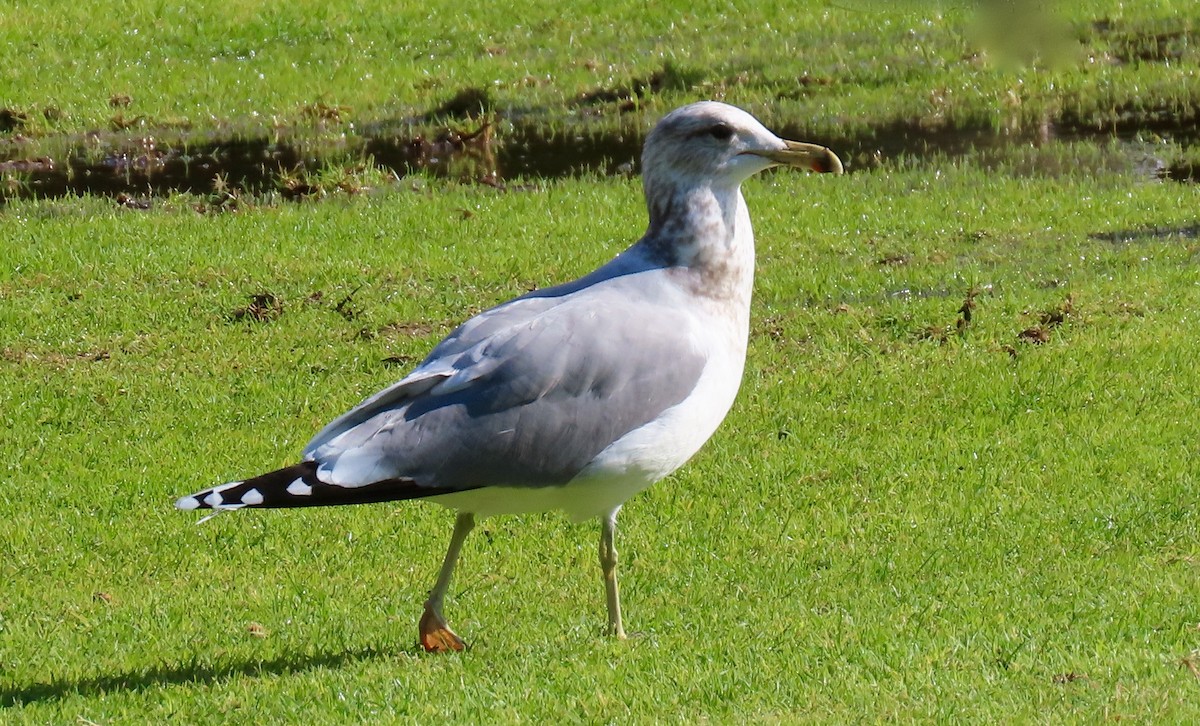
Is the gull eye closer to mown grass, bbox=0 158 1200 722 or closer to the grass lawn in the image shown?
the grass lawn

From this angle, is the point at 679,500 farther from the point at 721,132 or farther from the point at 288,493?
the point at 288,493

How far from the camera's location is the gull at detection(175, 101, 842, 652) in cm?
529

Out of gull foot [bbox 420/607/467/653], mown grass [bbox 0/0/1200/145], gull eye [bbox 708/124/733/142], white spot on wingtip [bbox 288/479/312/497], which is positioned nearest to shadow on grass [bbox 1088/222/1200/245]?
mown grass [bbox 0/0/1200/145]

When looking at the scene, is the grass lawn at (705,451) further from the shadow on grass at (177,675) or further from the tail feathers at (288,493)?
the tail feathers at (288,493)

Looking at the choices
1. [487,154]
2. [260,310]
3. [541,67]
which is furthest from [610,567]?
[541,67]

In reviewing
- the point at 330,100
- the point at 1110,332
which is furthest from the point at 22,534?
the point at 330,100

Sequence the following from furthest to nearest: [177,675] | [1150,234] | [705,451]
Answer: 1. [1150,234]
2. [705,451]
3. [177,675]

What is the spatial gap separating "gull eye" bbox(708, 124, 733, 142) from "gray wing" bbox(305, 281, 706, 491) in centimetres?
66

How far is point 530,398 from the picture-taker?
542 cm

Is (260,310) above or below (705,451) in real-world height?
below

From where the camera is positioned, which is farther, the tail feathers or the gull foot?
the gull foot

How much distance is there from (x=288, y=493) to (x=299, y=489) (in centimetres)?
4

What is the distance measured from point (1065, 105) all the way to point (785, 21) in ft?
15.4

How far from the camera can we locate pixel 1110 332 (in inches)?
390
